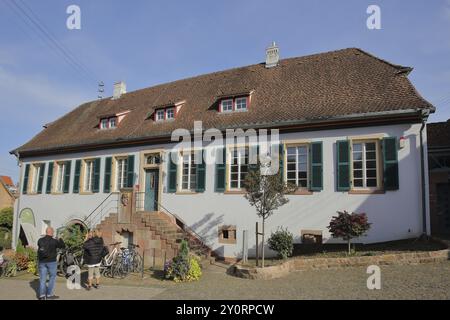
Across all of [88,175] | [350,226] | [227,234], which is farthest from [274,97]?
[88,175]

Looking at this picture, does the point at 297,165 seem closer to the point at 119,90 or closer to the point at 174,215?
the point at 174,215

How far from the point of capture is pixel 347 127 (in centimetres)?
1274

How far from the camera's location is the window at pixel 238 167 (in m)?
14.4

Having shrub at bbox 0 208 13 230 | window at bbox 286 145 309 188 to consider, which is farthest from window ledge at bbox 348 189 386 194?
shrub at bbox 0 208 13 230

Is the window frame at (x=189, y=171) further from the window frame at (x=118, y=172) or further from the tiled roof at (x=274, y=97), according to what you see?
the window frame at (x=118, y=172)

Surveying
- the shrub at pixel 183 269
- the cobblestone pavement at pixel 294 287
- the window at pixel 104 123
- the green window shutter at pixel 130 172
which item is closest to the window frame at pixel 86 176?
the window at pixel 104 123

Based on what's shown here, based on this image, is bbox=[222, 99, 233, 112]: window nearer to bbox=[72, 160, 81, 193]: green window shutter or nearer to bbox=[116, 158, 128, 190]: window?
bbox=[116, 158, 128, 190]: window

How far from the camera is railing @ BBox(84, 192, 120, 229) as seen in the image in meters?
17.5

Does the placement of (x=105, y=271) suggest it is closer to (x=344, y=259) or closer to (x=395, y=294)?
(x=344, y=259)

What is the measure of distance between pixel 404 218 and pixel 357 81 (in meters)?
5.43

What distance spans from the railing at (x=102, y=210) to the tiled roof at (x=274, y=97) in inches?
108

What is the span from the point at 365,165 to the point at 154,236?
7.67 m

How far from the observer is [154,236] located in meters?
13.4
